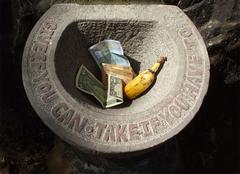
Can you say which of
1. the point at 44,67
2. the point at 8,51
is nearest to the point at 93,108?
the point at 44,67

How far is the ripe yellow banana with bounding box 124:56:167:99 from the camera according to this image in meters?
1.90

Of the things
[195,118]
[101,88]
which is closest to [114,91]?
[101,88]

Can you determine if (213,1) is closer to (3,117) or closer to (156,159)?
(156,159)

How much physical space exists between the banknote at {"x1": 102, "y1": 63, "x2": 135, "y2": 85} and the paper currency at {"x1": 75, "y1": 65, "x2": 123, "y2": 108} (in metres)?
0.03

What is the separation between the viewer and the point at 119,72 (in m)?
1.97

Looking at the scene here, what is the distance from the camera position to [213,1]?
7.28 feet

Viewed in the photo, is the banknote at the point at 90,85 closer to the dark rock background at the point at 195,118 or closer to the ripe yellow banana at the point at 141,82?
the ripe yellow banana at the point at 141,82

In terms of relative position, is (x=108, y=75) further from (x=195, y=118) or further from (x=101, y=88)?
(x=195, y=118)

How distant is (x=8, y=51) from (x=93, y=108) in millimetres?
735

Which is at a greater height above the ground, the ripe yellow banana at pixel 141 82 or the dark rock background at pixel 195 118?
the ripe yellow banana at pixel 141 82

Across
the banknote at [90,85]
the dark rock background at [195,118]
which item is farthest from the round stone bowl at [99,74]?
the dark rock background at [195,118]

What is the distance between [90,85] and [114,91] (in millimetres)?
83

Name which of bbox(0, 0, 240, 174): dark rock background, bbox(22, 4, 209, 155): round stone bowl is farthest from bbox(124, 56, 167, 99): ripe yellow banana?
bbox(0, 0, 240, 174): dark rock background

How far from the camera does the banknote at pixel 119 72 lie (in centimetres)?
197
